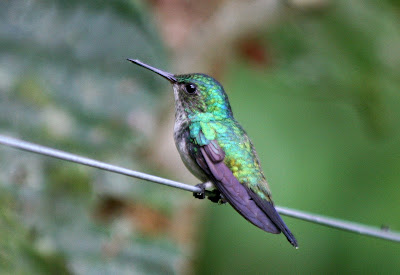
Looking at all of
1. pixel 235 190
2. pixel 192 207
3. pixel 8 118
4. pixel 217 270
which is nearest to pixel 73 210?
pixel 8 118

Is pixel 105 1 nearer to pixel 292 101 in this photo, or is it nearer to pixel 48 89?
pixel 48 89

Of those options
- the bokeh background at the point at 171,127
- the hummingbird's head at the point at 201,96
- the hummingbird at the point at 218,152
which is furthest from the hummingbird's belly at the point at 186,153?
the bokeh background at the point at 171,127

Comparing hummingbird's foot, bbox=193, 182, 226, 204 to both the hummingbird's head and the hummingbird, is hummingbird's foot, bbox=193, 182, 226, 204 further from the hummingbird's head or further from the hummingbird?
the hummingbird's head

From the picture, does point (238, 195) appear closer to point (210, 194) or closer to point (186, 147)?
point (210, 194)

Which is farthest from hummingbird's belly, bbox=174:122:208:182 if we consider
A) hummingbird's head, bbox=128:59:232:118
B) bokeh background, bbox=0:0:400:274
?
bokeh background, bbox=0:0:400:274

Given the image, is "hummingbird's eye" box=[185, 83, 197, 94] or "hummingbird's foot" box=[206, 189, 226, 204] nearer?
"hummingbird's foot" box=[206, 189, 226, 204]

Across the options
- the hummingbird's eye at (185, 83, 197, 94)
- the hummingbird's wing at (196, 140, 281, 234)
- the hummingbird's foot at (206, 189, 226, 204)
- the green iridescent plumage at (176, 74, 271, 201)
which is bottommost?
the hummingbird's foot at (206, 189, 226, 204)

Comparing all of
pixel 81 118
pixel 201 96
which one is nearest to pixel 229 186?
pixel 201 96
